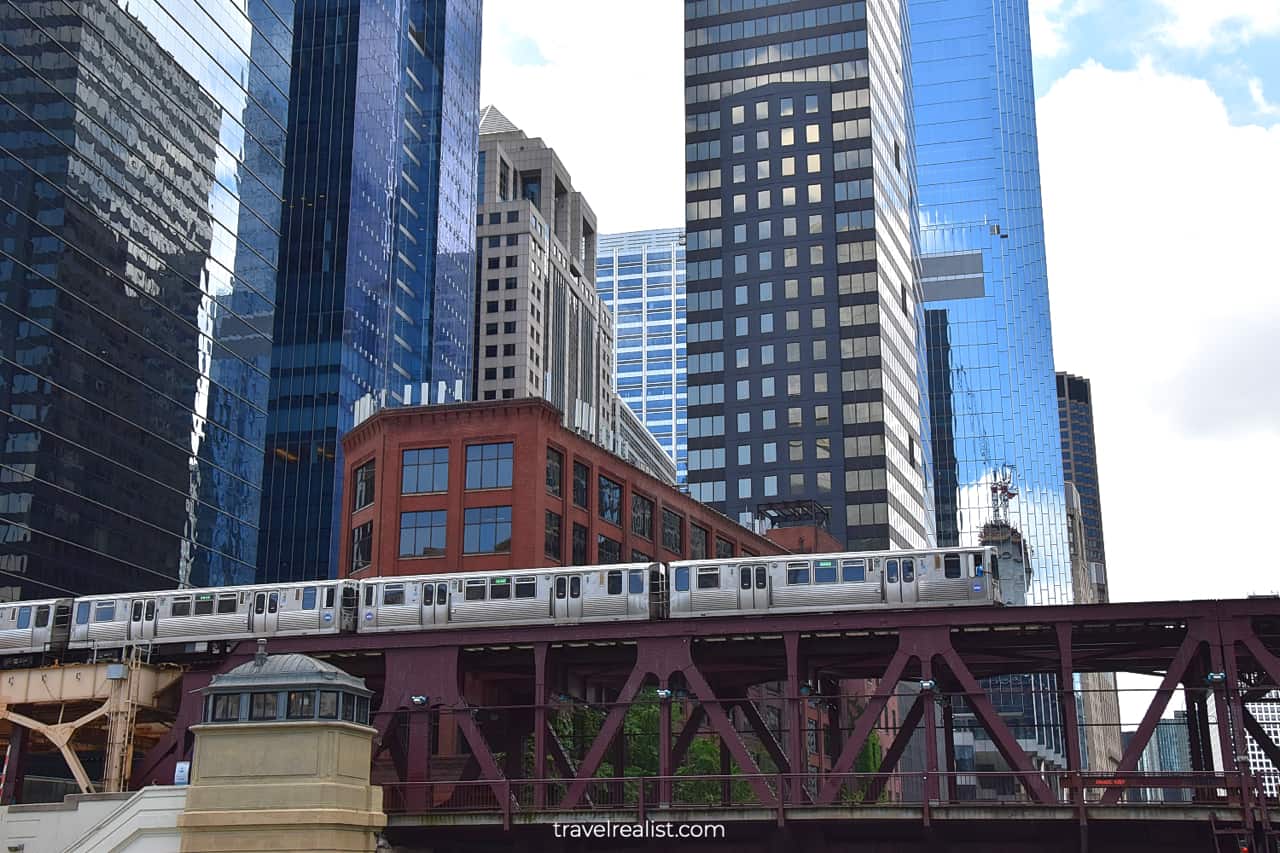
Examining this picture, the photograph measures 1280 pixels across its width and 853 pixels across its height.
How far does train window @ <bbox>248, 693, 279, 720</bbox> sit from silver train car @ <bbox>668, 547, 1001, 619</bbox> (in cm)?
1659

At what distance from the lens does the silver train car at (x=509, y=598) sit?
57375 millimetres

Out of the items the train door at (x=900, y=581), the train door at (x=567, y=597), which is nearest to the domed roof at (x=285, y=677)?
the train door at (x=567, y=597)

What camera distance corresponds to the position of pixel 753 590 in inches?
2211

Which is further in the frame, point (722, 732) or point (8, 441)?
point (8, 441)

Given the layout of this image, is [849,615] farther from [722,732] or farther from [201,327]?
[201,327]

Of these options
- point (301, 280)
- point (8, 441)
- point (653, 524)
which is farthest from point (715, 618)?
point (301, 280)

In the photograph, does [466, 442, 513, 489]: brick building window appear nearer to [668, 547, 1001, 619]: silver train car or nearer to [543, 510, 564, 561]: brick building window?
[543, 510, 564, 561]: brick building window

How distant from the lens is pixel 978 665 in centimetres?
6231

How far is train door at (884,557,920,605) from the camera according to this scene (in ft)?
178

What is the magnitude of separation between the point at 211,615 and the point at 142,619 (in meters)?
3.50

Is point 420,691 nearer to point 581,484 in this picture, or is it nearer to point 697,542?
point 581,484

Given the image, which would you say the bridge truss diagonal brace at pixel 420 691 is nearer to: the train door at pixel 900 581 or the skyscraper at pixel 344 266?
the train door at pixel 900 581

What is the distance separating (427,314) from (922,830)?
149748mm

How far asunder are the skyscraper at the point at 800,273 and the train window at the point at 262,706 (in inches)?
3917
